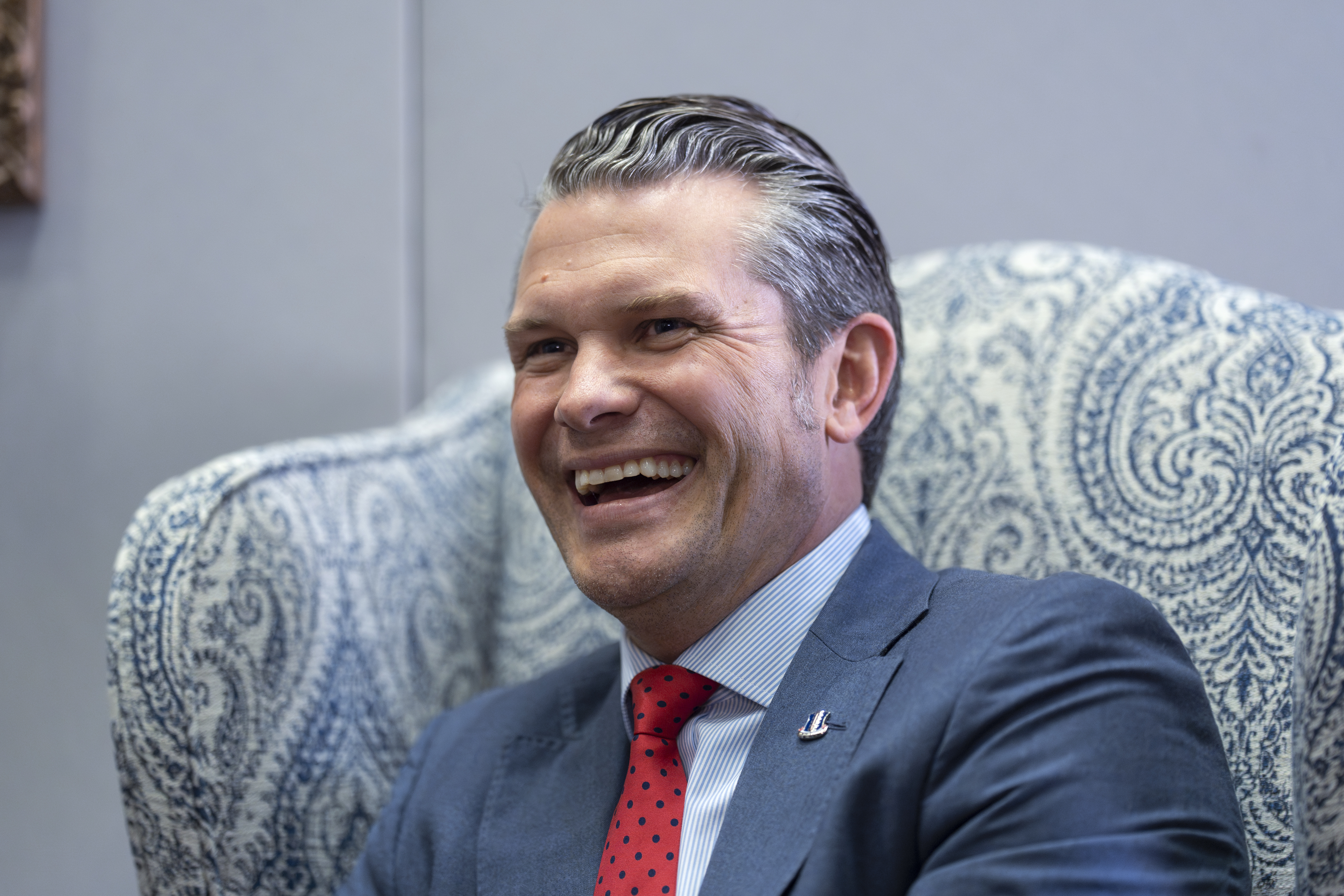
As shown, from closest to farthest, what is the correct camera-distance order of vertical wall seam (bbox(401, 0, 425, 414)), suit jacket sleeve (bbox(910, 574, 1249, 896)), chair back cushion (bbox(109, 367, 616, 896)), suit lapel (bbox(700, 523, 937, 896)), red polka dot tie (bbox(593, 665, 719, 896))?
1. suit jacket sleeve (bbox(910, 574, 1249, 896))
2. suit lapel (bbox(700, 523, 937, 896))
3. red polka dot tie (bbox(593, 665, 719, 896))
4. chair back cushion (bbox(109, 367, 616, 896))
5. vertical wall seam (bbox(401, 0, 425, 414))

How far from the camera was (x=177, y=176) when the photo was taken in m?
2.12

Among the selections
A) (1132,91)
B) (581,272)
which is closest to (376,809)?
(581,272)

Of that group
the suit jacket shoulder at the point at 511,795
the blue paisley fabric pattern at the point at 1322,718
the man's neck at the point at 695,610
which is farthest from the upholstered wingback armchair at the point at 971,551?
the man's neck at the point at 695,610

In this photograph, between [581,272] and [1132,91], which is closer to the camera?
[581,272]

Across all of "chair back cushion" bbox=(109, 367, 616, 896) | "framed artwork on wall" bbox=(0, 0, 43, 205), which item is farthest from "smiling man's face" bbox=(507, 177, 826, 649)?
"framed artwork on wall" bbox=(0, 0, 43, 205)

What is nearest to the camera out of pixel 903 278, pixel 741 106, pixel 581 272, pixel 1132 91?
pixel 581 272

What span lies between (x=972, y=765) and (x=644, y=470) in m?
0.43

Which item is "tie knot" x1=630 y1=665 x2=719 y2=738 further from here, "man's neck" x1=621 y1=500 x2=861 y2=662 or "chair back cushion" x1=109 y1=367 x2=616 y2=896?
"chair back cushion" x1=109 y1=367 x2=616 y2=896

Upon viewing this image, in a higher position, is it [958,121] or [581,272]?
[958,121]

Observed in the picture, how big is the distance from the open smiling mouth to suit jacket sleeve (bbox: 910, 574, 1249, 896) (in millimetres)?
362

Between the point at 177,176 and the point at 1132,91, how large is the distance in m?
1.82

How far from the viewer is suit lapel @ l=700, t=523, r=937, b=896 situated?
2.82 ft

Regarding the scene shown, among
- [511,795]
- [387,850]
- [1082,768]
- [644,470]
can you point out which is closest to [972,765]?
[1082,768]

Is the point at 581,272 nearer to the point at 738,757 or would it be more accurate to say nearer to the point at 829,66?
the point at 738,757
